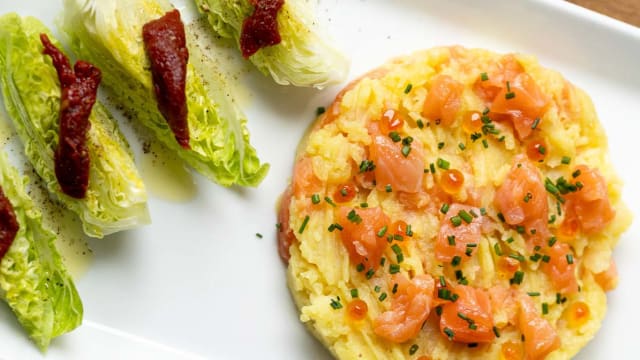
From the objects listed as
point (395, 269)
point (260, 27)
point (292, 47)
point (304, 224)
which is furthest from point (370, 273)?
point (260, 27)

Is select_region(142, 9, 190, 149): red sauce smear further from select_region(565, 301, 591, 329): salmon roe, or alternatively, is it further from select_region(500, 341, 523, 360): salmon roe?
select_region(565, 301, 591, 329): salmon roe

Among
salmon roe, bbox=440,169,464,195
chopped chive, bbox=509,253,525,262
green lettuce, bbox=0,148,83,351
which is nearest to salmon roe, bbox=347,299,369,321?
salmon roe, bbox=440,169,464,195

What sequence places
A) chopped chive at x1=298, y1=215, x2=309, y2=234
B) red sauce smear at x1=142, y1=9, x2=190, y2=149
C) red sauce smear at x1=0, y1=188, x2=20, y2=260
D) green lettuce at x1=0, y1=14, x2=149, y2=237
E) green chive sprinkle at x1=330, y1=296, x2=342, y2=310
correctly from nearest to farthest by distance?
red sauce smear at x1=0, y1=188, x2=20, y2=260 < green lettuce at x1=0, y1=14, x2=149, y2=237 < red sauce smear at x1=142, y1=9, x2=190, y2=149 < green chive sprinkle at x1=330, y1=296, x2=342, y2=310 < chopped chive at x1=298, y1=215, x2=309, y2=234

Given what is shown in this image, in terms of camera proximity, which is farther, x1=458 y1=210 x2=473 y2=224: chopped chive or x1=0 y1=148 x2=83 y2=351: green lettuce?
x1=458 y1=210 x2=473 y2=224: chopped chive

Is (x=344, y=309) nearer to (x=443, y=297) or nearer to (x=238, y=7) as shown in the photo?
(x=443, y=297)

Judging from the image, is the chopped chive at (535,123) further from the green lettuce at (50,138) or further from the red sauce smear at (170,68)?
the green lettuce at (50,138)

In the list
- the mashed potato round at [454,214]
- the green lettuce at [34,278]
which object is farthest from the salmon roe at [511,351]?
the green lettuce at [34,278]
